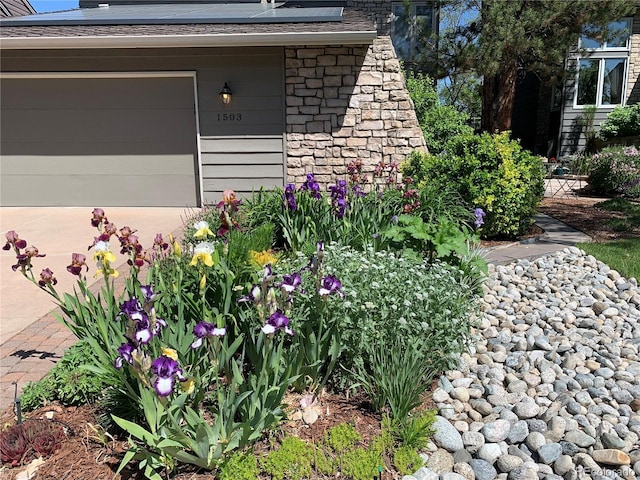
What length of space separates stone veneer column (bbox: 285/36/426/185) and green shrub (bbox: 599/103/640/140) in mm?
8635

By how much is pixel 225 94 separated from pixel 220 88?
0.21 m

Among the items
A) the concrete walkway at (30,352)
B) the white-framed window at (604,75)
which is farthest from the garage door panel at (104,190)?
the white-framed window at (604,75)

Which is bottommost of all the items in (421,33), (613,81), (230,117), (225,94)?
(230,117)

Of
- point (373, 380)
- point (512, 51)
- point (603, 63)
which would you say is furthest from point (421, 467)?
point (603, 63)

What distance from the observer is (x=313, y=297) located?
Answer: 106 inches

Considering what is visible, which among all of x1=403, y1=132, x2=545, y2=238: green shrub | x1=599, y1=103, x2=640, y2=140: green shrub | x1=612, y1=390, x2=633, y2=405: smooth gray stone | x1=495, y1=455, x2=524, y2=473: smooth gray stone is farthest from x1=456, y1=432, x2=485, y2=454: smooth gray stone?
x1=599, y1=103, x2=640, y2=140: green shrub

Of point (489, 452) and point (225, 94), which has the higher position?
point (225, 94)

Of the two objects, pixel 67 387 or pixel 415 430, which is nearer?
pixel 415 430

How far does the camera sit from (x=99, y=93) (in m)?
8.05

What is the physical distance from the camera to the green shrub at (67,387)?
238 centimetres

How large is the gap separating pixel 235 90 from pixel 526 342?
618 cm

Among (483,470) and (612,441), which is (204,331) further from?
(612,441)

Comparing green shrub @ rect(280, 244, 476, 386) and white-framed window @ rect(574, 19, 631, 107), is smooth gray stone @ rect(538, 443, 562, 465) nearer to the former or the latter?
green shrub @ rect(280, 244, 476, 386)

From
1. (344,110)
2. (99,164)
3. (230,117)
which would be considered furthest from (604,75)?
(99,164)
